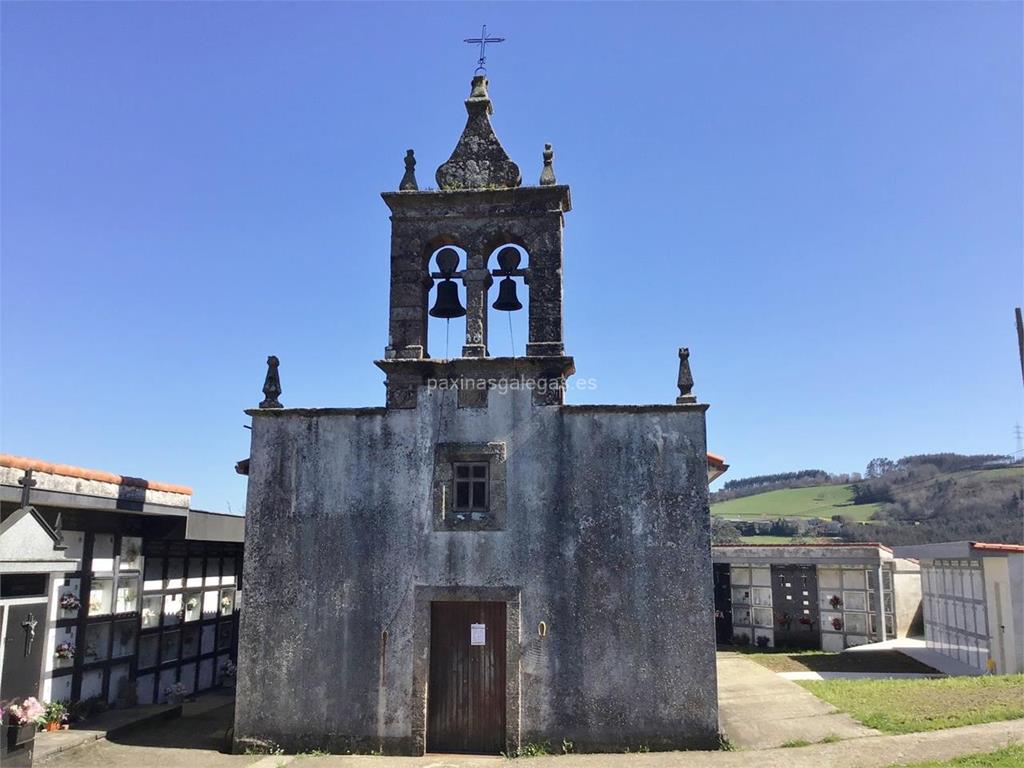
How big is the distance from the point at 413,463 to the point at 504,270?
298 centimetres

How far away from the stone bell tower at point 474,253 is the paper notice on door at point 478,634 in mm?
2857

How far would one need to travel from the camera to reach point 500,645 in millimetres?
9773

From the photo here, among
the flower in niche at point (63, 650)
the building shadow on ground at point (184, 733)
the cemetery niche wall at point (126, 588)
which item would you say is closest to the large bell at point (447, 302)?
the cemetery niche wall at point (126, 588)

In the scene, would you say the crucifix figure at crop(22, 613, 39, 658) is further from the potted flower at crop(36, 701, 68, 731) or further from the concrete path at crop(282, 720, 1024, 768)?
the concrete path at crop(282, 720, 1024, 768)

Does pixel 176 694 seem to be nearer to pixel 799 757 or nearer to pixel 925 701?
pixel 799 757

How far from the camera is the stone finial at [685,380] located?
399 inches

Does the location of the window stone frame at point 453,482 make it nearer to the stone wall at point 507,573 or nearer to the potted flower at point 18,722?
the stone wall at point 507,573

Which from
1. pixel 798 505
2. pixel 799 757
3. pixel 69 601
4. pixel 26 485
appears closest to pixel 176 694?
pixel 69 601

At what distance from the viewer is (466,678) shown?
383 inches

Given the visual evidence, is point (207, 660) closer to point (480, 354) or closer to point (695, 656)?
point (480, 354)

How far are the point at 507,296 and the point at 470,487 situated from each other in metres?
2.76

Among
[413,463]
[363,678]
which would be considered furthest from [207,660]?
[413,463]

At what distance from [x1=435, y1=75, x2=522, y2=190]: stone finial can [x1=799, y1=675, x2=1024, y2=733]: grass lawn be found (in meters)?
8.81

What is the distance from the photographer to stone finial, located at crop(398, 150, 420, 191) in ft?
35.8
